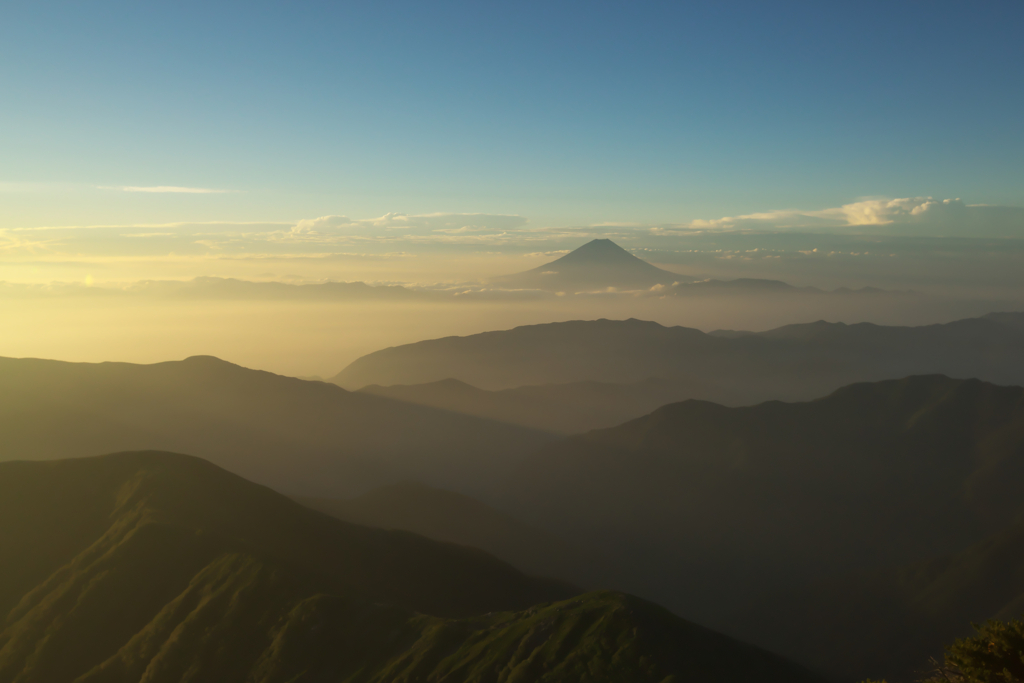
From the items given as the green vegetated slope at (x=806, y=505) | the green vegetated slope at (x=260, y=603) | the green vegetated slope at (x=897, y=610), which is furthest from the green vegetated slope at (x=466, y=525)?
the green vegetated slope at (x=897, y=610)

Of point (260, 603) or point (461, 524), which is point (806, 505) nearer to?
point (461, 524)

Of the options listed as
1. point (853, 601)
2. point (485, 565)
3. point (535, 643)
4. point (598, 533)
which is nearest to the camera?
point (535, 643)

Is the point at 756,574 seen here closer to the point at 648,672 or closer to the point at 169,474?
the point at 648,672

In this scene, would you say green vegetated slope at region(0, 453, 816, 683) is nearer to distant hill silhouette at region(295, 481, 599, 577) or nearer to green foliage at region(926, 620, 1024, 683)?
green foliage at region(926, 620, 1024, 683)

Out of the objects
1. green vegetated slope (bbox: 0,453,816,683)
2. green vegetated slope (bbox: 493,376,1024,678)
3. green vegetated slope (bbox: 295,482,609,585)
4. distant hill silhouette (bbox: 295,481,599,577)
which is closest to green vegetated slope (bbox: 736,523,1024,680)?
green vegetated slope (bbox: 493,376,1024,678)

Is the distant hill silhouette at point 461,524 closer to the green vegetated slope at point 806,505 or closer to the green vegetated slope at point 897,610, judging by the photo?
the green vegetated slope at point 806,505

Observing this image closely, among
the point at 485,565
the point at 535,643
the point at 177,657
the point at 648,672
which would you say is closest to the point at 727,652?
the point at 648,672
